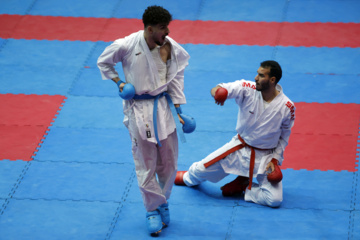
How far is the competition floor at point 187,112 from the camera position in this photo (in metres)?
6.11

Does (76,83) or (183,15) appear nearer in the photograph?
(76,83)

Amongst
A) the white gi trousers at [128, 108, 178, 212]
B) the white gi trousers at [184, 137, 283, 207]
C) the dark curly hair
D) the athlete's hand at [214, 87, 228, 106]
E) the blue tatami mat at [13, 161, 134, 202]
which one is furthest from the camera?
the blue tatami mat at [13, 161, 134, 202]

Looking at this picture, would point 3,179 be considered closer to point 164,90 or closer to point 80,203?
point 80,203

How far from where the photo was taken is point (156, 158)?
5688 millimetres

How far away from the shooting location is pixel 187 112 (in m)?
7.98

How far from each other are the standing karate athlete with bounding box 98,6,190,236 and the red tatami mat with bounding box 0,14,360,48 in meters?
4.24

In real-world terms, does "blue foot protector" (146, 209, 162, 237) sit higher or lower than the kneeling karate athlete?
lower

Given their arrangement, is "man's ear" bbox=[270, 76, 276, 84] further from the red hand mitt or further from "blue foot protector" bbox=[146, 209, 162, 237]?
"blue foot protector" bbox=[146, 209, 162, 237]

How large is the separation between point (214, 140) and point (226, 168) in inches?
45.2

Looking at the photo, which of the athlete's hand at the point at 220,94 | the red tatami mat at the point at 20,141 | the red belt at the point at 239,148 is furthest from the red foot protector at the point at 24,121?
the athlete's hand at the point at 220,94

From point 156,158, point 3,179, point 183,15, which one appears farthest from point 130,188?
point 183,15

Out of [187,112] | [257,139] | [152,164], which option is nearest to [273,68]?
[257,139]

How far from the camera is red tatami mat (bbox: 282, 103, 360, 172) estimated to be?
6961mm

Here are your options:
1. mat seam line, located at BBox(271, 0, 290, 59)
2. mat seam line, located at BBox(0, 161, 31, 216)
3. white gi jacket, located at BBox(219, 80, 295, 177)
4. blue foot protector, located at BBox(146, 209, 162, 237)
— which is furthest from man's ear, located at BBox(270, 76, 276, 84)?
mat seam line, located at BBox(271, 0, 290, 59)
